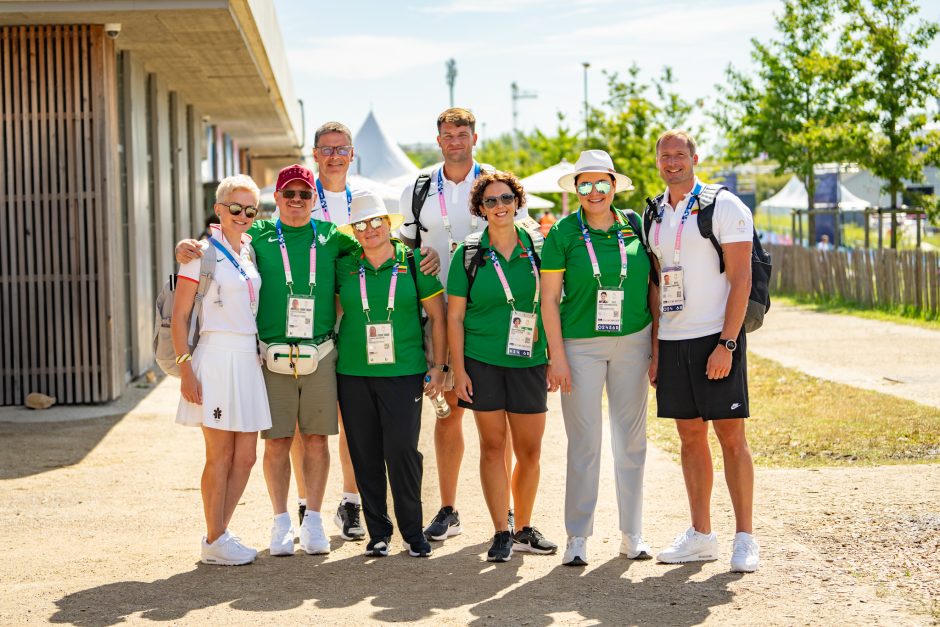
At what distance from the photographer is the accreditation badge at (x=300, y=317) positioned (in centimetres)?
616

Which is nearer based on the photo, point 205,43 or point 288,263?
point 288,263

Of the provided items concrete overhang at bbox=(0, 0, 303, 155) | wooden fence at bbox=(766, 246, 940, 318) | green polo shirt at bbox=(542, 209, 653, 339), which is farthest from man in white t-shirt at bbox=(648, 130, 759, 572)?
wooden fence at bbox=(766, 246, 940, 318)

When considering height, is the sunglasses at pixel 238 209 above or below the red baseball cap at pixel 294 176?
below

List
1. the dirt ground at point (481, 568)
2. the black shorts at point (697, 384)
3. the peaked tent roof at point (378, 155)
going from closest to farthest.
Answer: the dirt ground at point (481, 568), the black shorts at point (697, 384), the peaked tent roof at point (378, 155)

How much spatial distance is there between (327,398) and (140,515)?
1979 mm

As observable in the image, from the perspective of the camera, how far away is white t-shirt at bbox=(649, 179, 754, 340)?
590 centimetres

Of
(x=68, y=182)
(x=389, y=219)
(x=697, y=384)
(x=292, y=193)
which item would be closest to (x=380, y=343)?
(x=389, y=219)

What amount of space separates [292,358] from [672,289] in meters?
1.91

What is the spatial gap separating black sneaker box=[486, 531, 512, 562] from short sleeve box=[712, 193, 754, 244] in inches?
72.3

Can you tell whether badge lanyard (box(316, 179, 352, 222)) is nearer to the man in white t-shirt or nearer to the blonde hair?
the blonde hair

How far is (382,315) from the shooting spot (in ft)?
20.2

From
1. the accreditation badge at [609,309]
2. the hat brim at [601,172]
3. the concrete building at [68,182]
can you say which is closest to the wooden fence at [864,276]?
the concrete building at [68,182]

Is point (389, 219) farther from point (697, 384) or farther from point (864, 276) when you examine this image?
point (864, 276)

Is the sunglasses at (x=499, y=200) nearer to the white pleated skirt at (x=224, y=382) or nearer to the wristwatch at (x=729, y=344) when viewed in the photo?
the wristwatch at (x=729, y=344)
